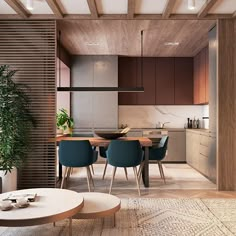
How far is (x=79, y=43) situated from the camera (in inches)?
253

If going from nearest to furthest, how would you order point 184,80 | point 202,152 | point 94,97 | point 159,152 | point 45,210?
point 45,210 → point 159,152 → point 202,152 → point 94,97 → point 184,80

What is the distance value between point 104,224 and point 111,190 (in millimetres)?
1516

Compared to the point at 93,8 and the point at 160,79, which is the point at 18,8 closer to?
the point at 93,8

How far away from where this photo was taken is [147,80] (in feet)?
26.2

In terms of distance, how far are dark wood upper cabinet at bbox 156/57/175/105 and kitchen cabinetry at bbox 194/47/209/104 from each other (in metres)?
0.61

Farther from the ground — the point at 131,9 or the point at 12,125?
the point at 131,9

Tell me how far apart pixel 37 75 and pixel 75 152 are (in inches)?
53.9

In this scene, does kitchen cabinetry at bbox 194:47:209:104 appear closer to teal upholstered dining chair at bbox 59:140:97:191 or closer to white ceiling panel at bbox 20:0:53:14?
teal upholstered dining chair at bbox 59:140:97:191

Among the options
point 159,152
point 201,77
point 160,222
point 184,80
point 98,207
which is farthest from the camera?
point 184,80

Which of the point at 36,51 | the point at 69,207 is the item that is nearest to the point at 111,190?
the point at 69,207

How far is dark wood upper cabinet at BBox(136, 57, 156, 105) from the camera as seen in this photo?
7953mm

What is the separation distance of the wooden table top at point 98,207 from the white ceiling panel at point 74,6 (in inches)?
105

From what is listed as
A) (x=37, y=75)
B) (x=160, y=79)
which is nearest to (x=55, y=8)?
(x=37, y=75)

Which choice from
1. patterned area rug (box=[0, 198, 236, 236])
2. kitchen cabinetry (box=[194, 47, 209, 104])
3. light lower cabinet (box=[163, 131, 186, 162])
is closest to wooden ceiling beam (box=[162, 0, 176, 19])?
kitchen cabinetry (box=[194, 47, 209, 104])
